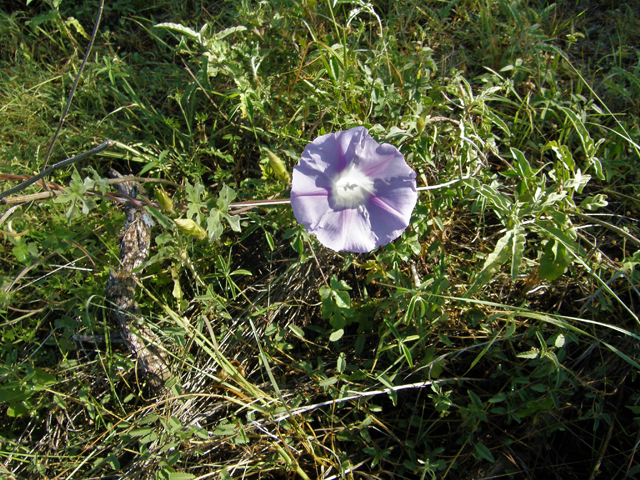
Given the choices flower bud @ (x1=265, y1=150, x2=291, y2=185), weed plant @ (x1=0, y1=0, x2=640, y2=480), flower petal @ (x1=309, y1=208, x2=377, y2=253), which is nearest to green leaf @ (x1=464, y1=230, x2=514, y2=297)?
weed plant @ (x1=0, y1=0, x2=640, y2=480)

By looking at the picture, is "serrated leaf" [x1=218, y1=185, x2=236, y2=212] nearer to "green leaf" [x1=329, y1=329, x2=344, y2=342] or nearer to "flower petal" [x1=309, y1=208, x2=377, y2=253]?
"flower petal" [x1=309, y1=208, x2=377, y2=253]

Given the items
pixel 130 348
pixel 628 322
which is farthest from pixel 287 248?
pixel 628 322

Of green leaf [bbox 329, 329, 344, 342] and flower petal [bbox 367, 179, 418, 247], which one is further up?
flower petal [bbox 367, 179, 418, 247]

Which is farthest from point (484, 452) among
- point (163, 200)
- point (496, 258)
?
point (163, 200)

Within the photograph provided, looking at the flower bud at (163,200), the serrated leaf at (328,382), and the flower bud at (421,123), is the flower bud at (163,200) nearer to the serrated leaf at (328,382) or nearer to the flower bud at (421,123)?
the serrated leaf at (328,382)

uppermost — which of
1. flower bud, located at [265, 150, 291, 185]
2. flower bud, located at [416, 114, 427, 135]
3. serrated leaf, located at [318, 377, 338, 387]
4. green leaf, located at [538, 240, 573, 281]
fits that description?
flower bud, located at [416, 114, 427, 135]

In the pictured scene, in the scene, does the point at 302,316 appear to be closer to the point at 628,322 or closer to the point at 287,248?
the point at 287,248

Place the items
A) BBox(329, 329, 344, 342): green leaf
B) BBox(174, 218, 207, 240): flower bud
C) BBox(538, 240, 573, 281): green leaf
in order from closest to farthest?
BBox(174, 218, 207, 240): flower bud → BBox(538, 240, 573, 281): green leaf → BBox(329, 329, 344, 342): green leaf
